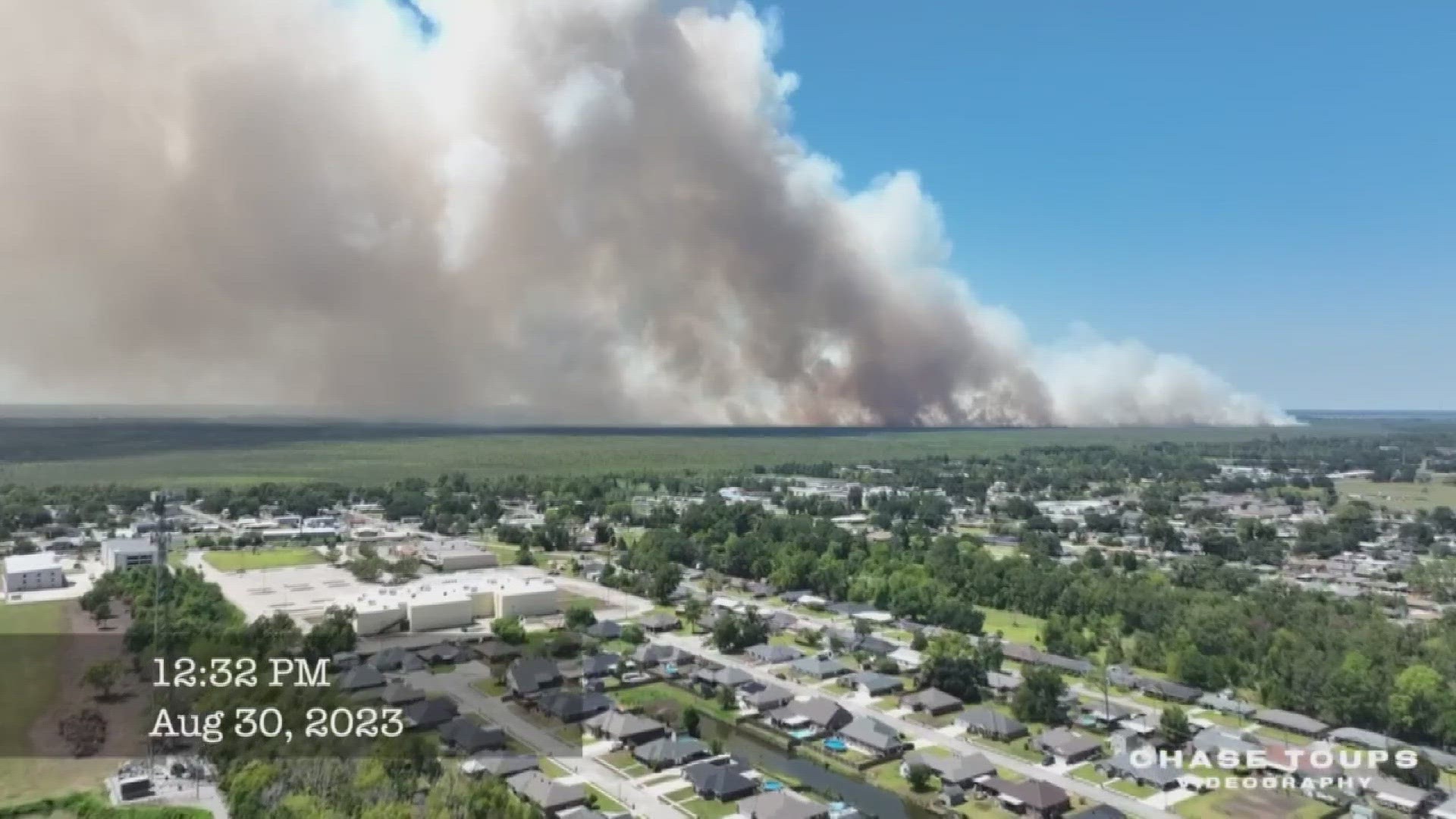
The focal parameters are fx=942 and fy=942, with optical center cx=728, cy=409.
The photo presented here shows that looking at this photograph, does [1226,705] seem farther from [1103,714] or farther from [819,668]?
[819,668]

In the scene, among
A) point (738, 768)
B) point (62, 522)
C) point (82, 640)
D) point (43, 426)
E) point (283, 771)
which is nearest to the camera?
point (283, 771)

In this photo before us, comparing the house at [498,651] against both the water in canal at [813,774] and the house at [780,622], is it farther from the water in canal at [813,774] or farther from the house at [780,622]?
the house at [780,622]

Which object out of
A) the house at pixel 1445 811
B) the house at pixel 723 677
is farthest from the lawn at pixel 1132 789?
the house at pixel 723 677

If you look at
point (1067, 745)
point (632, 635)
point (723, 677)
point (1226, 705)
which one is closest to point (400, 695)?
point (723, 677)

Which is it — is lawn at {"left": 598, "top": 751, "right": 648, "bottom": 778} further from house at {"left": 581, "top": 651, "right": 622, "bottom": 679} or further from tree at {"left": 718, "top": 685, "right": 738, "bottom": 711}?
house at {"left": 581, "top": 651, "right": 622, "bottom": 679}

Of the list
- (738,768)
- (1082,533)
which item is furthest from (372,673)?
(1082,533)

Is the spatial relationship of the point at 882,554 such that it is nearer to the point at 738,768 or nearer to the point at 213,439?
the point at 738,768
